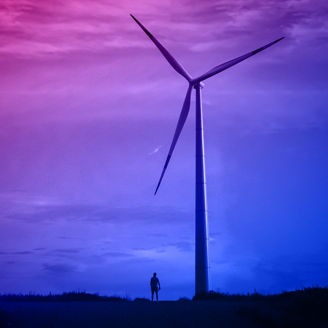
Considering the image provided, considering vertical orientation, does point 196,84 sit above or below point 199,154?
above

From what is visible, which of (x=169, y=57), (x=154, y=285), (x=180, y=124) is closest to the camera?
(x=154, y=285)

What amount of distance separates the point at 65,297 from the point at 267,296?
1569 cm

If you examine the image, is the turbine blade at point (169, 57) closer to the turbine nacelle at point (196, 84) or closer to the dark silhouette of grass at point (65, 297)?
the turbine nacelle at point (196, 84)

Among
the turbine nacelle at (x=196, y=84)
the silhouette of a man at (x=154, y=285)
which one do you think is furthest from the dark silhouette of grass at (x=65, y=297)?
the turbine nacelle at (x=196, y=84)

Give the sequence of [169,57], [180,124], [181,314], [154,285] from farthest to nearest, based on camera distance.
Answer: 1. [169,57]
2. [180,124]
3. [154,285]
4. [181,314]

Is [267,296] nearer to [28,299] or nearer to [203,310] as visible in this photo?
[203,310]

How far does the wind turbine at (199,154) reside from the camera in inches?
1578

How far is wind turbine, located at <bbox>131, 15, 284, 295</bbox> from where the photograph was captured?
40.1 meters

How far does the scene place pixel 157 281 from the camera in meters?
38.0

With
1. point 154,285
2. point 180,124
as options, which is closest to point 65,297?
point 154,285

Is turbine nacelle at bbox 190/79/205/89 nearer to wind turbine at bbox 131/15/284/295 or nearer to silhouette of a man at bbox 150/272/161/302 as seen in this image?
wind turbine at bbox 131/15/284/295

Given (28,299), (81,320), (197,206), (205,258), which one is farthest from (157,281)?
(81,320)

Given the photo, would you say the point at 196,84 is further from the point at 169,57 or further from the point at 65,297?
the point at 65,297

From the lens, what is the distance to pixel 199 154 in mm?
43344
